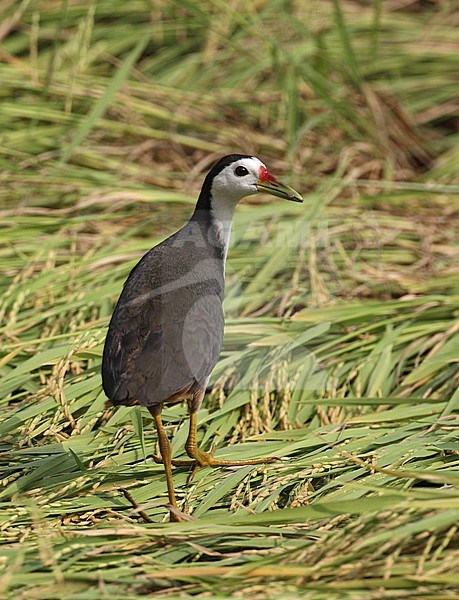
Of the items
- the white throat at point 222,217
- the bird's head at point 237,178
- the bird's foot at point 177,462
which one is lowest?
the bird's foot at point 177,462

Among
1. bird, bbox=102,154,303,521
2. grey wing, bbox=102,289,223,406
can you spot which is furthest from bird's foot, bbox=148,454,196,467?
grey wing, bbox=102,289,223,406

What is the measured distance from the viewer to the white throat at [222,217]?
11.4 feet

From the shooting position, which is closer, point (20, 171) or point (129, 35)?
point (20, 171)

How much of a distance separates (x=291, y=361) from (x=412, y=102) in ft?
9.69

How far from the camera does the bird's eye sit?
349cm

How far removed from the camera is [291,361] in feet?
12.4

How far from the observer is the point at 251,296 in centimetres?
416

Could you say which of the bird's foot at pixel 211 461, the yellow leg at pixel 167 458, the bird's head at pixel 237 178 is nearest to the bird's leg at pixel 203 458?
the bird's foot at pixel 211 461

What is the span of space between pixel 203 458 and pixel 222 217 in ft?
2.81

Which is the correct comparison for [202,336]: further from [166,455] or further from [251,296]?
[251,296]

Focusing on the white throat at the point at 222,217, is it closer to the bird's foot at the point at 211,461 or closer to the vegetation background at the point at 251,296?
the vegetation background at the point at 251,296

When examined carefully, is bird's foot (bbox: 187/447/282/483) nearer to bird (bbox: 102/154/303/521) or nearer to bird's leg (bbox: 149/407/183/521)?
bird (bbox: 102/154/303/521)

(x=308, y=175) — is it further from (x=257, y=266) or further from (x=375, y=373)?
(x=375, y=373)

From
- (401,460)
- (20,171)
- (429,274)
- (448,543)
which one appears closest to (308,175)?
(429,274)
